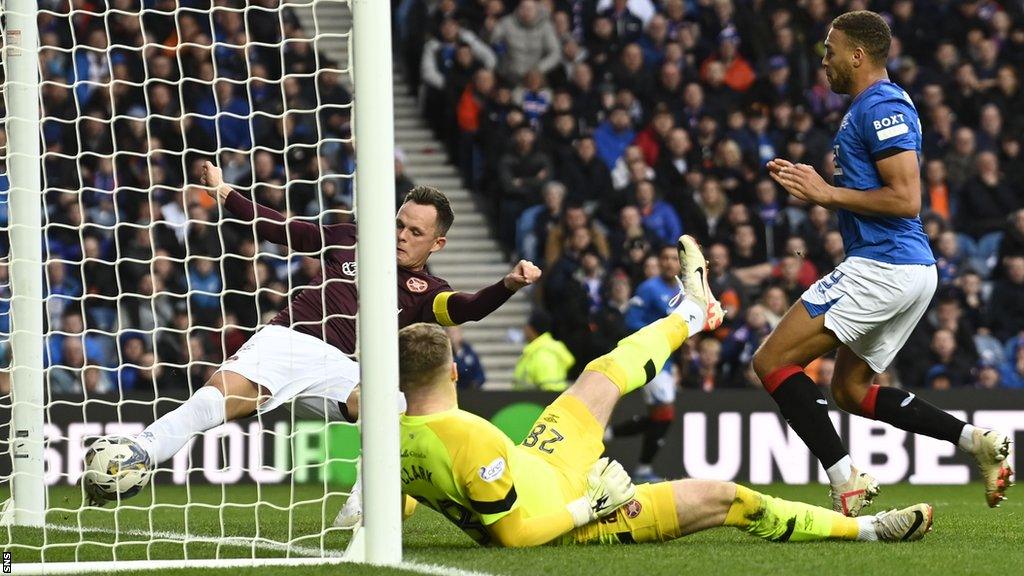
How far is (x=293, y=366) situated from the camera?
22.7 ft

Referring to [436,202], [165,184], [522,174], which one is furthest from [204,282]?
[436,202]

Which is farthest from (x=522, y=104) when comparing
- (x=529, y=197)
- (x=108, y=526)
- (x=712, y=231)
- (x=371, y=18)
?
(x=371, y=18)

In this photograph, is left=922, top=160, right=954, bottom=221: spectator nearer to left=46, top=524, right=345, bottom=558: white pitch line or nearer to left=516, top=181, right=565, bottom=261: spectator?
left=516, top=181, right=565, bottom=261: spectator

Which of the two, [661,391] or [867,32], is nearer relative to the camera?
[867,32]

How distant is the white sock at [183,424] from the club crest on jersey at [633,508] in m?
1.80

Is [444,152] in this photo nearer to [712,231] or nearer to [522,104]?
[522,104]

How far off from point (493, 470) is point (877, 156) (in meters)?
2.20

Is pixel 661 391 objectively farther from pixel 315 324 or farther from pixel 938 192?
pixel 315 324

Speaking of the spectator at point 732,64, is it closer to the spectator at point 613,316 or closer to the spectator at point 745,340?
the spectator at point 613,316

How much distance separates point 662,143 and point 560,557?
394 inches

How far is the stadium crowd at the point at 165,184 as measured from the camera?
12695 millimetres

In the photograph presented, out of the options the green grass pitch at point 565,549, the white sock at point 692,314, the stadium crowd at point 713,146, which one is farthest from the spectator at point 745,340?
the white sock at point 692,314

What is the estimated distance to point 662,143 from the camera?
50.0ft

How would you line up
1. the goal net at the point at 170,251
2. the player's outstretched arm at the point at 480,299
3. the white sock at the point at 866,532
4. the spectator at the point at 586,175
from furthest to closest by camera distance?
the spectator at the point at 586,175 → the goal net at the point at 170,251 → the player's outstretched arm at the point at 480,299 → the white sock at the point at 866,532
